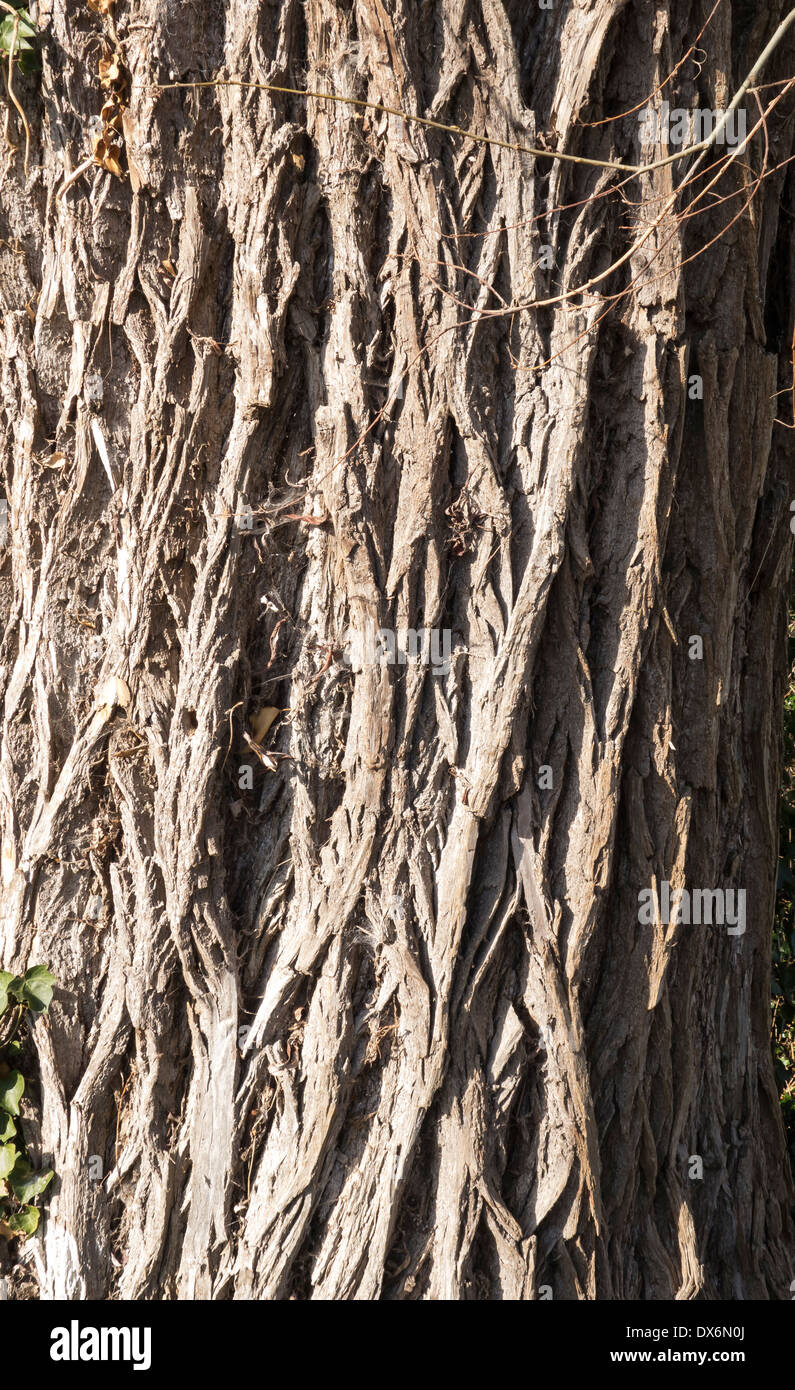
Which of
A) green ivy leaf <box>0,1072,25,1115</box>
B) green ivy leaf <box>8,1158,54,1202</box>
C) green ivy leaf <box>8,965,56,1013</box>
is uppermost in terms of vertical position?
green ivy leaf <box>8,965,56,1013</box>

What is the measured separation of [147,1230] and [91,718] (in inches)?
40.4

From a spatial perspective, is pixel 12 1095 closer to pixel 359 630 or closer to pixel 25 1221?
pixel 25 1221

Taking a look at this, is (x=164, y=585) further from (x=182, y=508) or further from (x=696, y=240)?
(x=696, y=240)

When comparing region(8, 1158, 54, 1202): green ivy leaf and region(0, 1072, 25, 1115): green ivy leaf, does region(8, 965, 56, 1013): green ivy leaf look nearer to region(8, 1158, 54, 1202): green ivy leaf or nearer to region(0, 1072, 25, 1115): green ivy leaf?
region(0, 1072, 25, 1115): green ivy leaf

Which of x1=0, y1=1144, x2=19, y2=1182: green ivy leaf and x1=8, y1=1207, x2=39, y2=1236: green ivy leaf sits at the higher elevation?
x1=0, y1=1144, x2=19, y2=1182: green ivy leaf

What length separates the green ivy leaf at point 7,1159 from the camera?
2061 mm

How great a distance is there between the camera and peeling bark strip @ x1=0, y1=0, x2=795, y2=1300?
197 centimetres

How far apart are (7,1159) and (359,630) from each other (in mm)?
1287

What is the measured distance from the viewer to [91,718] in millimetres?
2107

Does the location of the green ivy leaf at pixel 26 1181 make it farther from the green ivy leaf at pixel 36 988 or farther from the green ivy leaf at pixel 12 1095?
the green ivy leaf at pixel 36 988

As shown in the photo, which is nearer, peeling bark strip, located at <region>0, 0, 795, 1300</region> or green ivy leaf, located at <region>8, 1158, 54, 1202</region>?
peeling bark strip, located at <region>0, 0, 795, 1300</region>

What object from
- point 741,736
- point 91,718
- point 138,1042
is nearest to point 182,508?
point 91,718

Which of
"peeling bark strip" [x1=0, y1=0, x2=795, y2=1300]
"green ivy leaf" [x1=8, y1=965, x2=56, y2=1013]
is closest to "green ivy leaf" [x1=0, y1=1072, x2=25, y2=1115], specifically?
"peeling bark strip" [x1=0, y1=0, x2=795, y2=1300]

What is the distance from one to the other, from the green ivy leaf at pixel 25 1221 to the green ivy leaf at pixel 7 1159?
0.28 ft
